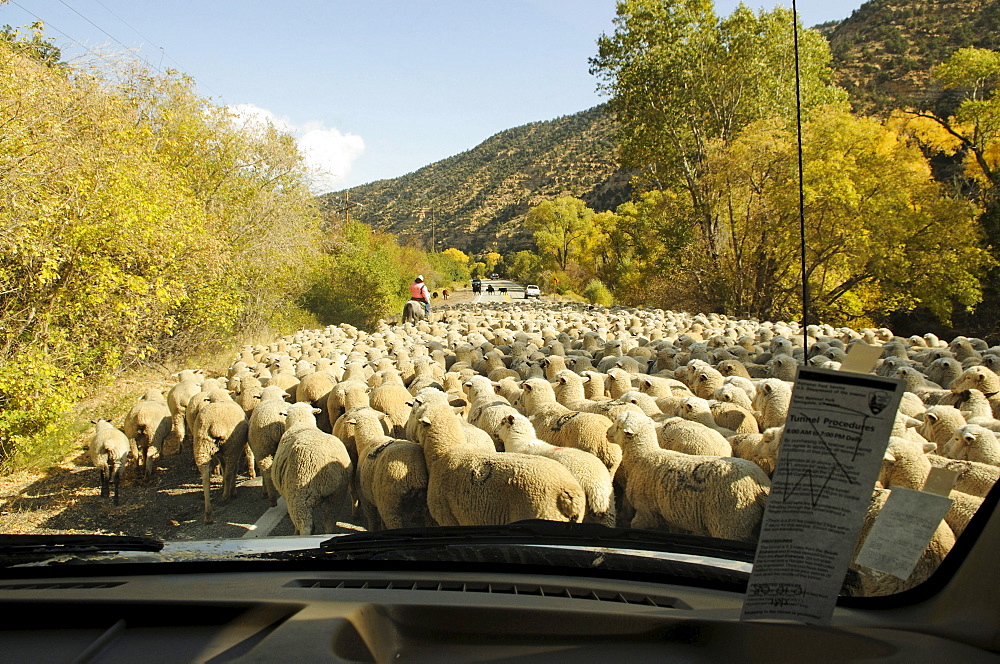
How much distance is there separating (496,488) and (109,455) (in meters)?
5.17

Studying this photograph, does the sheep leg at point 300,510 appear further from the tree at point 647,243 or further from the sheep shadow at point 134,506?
the tree at point 647,243

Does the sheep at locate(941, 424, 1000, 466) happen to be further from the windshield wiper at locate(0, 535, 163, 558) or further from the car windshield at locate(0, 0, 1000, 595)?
the windshield wiper at locate(0, 535, 163, 558)

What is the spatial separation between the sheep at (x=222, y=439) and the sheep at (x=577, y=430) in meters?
3.52

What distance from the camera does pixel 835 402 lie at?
112 centimetres

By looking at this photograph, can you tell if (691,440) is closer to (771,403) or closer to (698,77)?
(771,403)

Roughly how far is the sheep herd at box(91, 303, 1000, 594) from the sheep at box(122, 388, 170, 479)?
2 centimetres

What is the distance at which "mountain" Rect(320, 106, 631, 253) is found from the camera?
97.1 metres

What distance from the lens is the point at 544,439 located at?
19.9ft

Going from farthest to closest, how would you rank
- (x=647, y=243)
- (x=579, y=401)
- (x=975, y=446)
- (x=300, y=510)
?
Answer: 1. (x=647, y=243)
2. (x=579, y=401)
3. (x=300, y=510)
4. (x=975, y=446)

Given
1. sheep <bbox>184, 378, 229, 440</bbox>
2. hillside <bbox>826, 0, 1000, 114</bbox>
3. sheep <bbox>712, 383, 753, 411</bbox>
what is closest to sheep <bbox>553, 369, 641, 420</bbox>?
sheep <bbox>712, 383, 753, 411</bbox>

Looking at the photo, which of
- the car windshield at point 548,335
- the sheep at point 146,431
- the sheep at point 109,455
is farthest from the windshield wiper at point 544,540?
the sheep at point 146,431

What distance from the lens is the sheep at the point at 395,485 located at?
4980mm

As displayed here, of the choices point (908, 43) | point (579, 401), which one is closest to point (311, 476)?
point (579, 401)

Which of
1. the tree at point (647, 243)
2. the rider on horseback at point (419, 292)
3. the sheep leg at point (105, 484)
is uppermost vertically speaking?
the tree at point (647, 243)
